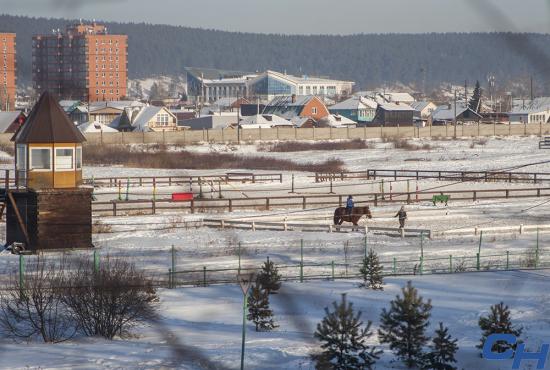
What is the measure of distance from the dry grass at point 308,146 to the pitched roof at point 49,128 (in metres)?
53.4

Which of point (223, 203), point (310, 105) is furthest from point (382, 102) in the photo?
point (223, 203)

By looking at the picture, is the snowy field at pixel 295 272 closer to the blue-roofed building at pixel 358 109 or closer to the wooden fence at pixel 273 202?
the wooden fence at pixel 273 202

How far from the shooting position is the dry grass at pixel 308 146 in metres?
78.4

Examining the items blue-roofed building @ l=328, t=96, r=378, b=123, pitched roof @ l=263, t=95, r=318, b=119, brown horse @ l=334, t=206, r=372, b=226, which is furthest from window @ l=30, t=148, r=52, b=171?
blue-roofed building @ l=328, t=96, r=378, b=123

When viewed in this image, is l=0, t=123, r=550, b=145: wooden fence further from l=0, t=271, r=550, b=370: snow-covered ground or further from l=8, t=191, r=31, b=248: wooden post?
l=0, t=271, r=550, b=370: snow-covered ground

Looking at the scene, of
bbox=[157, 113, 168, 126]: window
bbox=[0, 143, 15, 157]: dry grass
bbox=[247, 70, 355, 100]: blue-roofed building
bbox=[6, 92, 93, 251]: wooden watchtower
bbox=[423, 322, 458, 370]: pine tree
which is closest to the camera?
bbox=[423, 322, 458, 370]: pine tree

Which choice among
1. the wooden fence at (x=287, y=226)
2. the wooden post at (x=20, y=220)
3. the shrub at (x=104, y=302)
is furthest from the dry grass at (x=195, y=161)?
the shrub at (x=104, y=302)

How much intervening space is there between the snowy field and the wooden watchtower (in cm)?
90

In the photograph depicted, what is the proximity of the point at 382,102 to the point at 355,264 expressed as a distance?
98979 mm

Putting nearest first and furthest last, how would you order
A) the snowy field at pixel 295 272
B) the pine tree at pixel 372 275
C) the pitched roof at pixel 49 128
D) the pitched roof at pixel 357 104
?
the snowy field at pixel 295 272
the pine tree at pixel 372 275
the pitched roof at pixel 49 128
the pitched roof at pixel 357 104

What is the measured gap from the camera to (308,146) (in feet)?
265

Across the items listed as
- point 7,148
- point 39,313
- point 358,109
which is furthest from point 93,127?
point 39,313

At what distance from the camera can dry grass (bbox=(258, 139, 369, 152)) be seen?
78.4 meters

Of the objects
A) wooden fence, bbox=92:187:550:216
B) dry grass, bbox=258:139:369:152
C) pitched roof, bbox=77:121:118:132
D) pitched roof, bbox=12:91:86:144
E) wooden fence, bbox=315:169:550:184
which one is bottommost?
wooden fence, bbox=92:187:550:216
